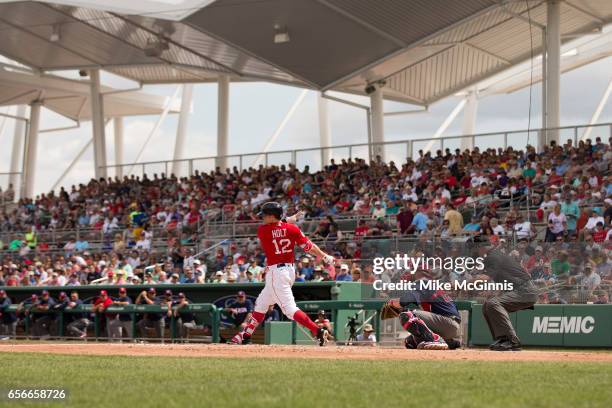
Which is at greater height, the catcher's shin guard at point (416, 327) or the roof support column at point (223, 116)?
the roof support column at point (223, 116)

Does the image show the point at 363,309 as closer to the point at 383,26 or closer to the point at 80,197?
the point at 383,26

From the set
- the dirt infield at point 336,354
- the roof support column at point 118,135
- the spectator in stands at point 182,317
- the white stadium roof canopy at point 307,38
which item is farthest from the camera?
the roof support column at point 118,135

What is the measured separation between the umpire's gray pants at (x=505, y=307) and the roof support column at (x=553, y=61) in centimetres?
1992

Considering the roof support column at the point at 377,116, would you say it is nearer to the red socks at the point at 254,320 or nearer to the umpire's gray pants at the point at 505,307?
the red socks at the point at 254,320

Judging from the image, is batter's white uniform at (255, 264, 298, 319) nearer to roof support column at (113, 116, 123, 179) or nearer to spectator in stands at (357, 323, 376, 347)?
spectator in stands at (357, 323, 376, 347)

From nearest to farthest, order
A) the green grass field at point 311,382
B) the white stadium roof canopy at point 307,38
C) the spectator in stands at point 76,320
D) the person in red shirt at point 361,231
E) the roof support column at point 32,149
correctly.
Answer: the green grass field at point 311,382 < the spectator in stands at point 76,320 < the person in red shirt at point 361,231 < the white stadium roof canopy at point 307,38 < the roof support column at point 32,149

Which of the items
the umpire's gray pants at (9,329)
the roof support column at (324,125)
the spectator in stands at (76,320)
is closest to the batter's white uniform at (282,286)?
the spectator in stands at (76,320)

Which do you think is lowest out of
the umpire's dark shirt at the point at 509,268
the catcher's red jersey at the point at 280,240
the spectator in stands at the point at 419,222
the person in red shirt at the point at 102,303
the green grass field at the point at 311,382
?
the person in red shirt at the point at 102,303

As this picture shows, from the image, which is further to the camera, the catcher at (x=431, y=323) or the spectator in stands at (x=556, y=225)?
the spectator in stands at (x=556, y=225)

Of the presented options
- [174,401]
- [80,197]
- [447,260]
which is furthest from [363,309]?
[80,197]

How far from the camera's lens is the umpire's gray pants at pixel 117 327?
27969 mm

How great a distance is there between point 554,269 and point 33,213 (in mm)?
30218

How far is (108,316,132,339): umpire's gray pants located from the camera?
27969 millimetres

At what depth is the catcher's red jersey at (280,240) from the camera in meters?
16.3
